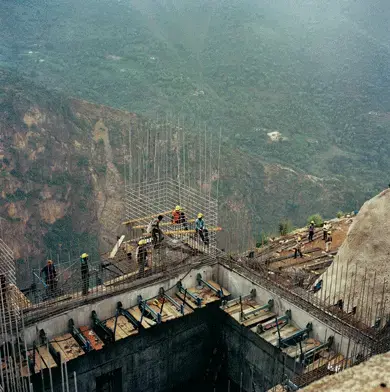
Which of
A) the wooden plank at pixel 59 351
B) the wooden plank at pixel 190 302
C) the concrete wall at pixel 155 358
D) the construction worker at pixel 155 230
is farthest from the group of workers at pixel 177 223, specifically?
the wooden plank at pixel 59 351

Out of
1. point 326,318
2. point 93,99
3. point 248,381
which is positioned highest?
point 326,318

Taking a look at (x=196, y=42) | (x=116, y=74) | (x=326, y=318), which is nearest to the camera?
(x=326, y=318)

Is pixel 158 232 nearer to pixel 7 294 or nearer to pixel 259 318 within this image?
pixel 259 318

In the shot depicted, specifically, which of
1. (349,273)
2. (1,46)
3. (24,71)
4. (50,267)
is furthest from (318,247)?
(1,46)

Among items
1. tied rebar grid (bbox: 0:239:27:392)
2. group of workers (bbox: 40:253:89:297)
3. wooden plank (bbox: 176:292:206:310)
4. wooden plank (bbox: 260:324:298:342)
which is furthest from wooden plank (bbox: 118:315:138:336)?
wooden plank (bbox: 260:324:298:342)

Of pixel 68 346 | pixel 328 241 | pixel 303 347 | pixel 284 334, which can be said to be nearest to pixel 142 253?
pixel 68 346

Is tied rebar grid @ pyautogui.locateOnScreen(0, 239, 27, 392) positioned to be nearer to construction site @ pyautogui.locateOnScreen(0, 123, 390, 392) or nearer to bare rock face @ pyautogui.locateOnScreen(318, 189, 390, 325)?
construction site @ pyautogui.locateOnScreen(0, 123, 390, 392)

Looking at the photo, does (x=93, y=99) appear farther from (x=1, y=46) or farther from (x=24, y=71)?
(x=1, y=46)
